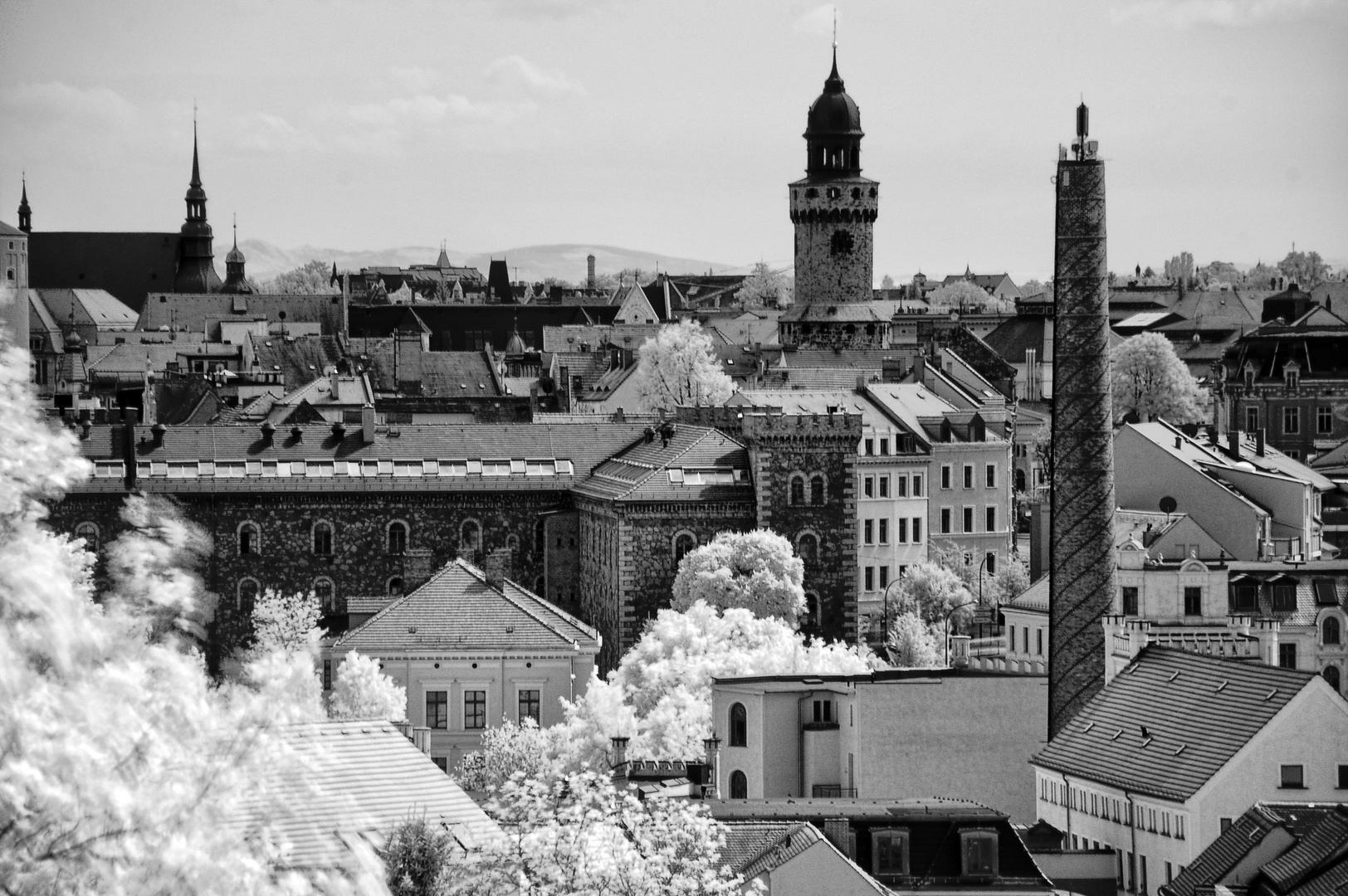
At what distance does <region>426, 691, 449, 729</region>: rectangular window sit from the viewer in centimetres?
7319

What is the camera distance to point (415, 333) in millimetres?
191500

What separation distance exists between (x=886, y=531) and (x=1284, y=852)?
2263 inches

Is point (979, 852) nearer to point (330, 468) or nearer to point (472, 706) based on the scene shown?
point (472, 706)

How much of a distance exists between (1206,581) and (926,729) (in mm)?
8428

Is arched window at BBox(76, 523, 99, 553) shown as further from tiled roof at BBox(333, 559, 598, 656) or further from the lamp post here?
the lamp post

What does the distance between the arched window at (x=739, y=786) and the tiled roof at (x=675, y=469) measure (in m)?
29.0

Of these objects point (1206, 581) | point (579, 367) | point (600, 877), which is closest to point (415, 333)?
point (579, 367)

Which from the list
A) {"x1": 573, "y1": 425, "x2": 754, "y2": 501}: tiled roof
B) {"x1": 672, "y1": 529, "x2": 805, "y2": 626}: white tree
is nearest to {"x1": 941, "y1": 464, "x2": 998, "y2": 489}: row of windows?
{"x1": 573, "y1": 425, "x2": 754, "y2": 501}: tiled roof

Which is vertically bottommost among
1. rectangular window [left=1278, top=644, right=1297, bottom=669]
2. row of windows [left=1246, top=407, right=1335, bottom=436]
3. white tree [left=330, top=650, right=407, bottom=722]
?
white tree [left=330, top=650, right=407, bottom=722]

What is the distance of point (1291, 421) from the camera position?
132 meters

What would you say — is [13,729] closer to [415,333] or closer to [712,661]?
[712,661]

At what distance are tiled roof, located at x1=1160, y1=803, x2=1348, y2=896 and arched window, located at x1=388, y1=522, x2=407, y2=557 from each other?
50932 millimetres

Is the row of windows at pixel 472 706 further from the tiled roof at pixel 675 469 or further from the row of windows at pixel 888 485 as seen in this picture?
the row of windows at pixel 888 485

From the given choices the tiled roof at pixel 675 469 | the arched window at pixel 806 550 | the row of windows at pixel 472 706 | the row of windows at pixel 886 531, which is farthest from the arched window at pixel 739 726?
the row of windows at pixel 886 531
